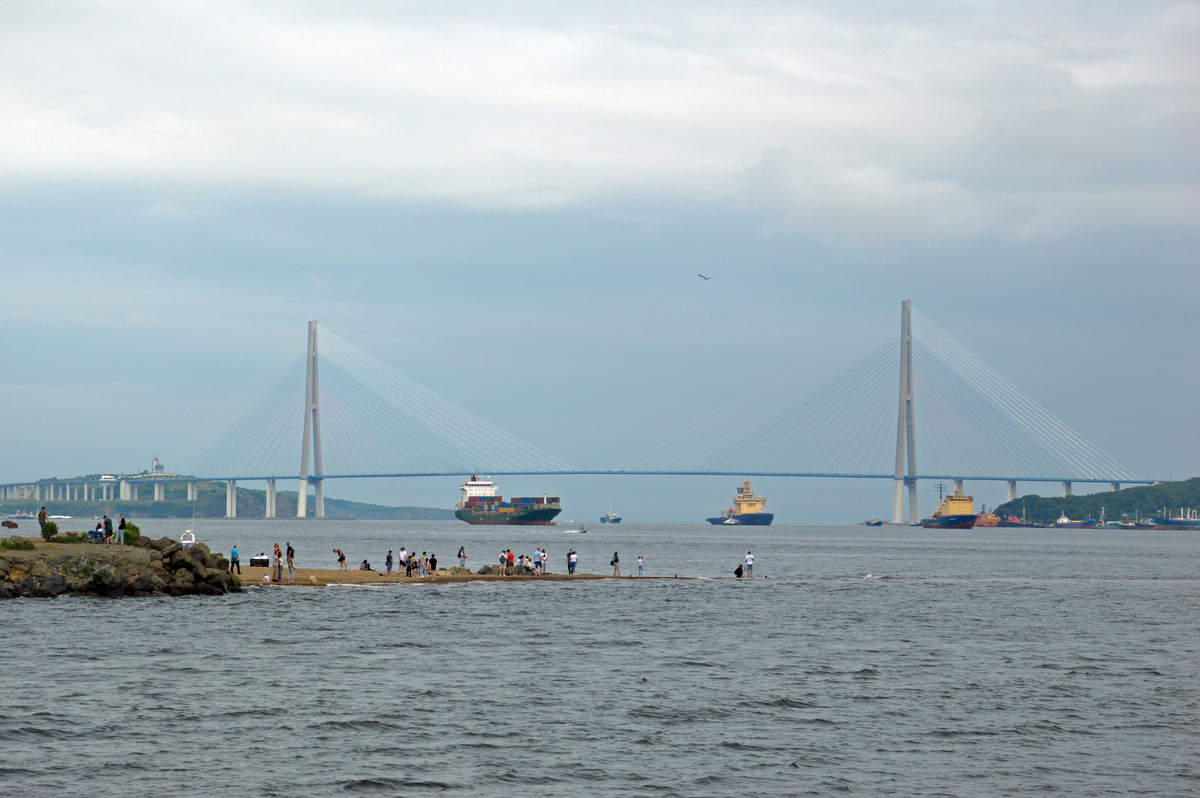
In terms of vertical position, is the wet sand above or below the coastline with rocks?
below

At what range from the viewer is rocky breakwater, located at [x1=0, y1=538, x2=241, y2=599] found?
40406 mm

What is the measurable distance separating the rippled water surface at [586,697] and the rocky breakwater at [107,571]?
6.13 feet

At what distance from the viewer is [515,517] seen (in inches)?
7495

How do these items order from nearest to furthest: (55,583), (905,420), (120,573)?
(55,583) < (120,573) < (905,420)

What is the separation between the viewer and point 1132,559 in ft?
308

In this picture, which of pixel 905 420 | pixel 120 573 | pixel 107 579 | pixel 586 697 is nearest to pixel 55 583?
pixel 107 579

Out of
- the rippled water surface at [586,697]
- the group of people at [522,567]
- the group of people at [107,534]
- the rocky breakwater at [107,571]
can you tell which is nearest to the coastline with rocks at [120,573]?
the rocky breakwater at [107,571]

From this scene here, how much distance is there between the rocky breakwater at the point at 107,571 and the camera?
133 ft

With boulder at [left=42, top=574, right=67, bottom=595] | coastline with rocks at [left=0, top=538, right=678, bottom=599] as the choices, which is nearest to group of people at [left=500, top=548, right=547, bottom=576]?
coastline with rocks at [left=0, top=538, right=678, bottom=599]

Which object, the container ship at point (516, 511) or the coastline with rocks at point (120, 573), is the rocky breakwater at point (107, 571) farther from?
the container ship at point (516, 511)

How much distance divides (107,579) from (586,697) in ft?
79.4

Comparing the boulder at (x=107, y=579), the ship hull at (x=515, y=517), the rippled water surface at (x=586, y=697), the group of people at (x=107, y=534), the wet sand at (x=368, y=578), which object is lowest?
the ship hull at (x=515, y=517)

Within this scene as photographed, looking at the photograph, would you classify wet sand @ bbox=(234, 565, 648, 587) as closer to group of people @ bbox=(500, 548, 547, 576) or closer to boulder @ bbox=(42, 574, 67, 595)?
group of people @ bbox=(500, 548, 547, 576)

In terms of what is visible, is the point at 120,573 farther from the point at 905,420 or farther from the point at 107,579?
the point at 905,420
